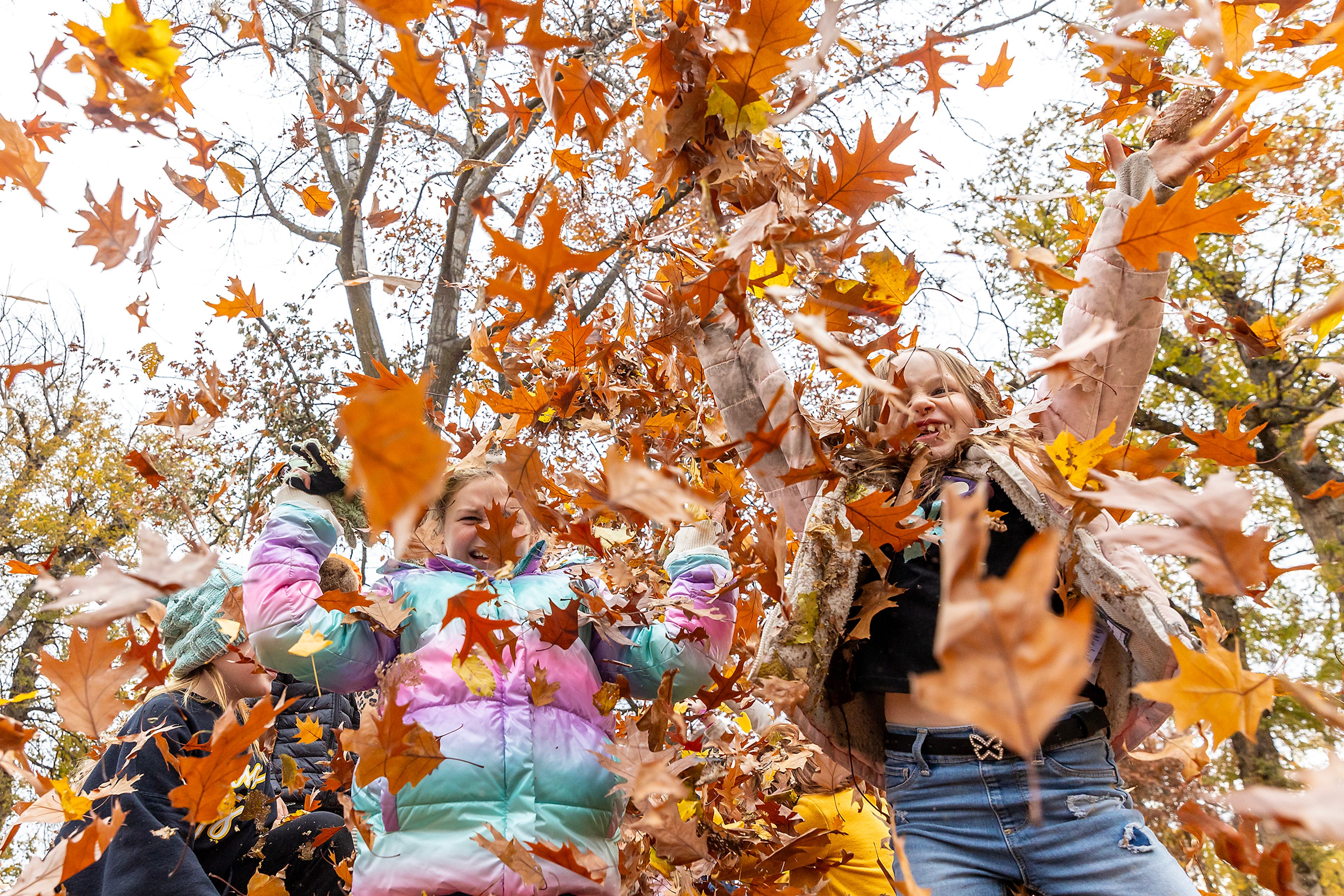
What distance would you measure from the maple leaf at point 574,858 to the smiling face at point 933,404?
1.12 metres

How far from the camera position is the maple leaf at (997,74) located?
6.33 feet

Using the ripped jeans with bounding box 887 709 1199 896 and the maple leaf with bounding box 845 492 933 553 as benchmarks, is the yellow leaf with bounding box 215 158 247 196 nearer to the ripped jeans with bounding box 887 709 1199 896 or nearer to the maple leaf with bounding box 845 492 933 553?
the maple leaf with bounding box 845 492 933 553

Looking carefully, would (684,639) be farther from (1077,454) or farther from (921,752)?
(1077,454)

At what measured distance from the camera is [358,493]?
2270 mm

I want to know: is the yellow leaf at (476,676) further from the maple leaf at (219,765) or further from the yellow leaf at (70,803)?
the yellow leaf at (70,803)

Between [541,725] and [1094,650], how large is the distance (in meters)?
1.18

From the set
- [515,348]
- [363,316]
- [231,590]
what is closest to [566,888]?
[231,590]

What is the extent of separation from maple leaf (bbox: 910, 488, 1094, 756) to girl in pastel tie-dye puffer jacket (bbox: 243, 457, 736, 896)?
3.88 feet

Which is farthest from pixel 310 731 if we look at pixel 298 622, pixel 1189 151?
pixel 1189 151

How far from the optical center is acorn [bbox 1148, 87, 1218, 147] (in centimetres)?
148

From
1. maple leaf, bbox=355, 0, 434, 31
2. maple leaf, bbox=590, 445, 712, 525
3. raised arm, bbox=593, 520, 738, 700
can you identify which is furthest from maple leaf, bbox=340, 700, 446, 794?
maple leaf, bbox=355, 0, 434, 31

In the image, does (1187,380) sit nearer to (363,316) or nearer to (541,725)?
(363,316)

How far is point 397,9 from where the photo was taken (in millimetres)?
1173

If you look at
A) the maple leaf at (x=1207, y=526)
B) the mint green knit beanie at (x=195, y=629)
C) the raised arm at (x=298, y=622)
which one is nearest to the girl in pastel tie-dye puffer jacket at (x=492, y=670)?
the raised arm at (x=298, y=622)
